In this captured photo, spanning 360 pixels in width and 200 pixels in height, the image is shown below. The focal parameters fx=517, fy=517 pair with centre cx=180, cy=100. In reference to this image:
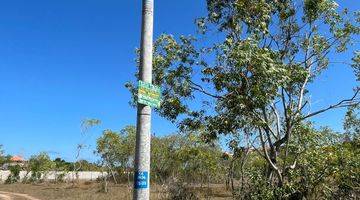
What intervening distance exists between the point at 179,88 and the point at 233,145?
213 cm

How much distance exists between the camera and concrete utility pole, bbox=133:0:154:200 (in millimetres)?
6680

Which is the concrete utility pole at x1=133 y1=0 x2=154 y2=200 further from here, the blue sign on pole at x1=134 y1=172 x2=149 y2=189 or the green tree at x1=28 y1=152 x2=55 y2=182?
the green tree at x1=28 y1=152 x2=55 y2=182

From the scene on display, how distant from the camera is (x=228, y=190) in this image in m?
37.8

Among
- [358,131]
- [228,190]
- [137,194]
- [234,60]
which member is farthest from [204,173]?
[137,194]

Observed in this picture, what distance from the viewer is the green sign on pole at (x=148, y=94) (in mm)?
6711

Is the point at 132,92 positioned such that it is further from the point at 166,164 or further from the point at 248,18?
the point at 166,164

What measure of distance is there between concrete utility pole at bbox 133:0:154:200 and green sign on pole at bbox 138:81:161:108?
8cm

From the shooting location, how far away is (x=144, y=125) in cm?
676

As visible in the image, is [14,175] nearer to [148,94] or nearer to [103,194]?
[103,194]

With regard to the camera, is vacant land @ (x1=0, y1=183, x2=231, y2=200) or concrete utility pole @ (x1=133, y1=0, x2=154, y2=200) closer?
concrete utility pole @ (x1=133, y1=0, x2=154, y2=200)

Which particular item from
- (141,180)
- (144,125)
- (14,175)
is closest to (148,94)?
(144,125)

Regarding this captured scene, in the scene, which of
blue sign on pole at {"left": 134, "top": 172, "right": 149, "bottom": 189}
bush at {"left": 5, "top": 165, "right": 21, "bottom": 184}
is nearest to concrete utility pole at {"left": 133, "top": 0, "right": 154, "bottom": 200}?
blue sign on pole at {"left": 134, "top": 172, "right": 149, "bottom": 189}

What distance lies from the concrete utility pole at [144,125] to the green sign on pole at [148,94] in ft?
0.25

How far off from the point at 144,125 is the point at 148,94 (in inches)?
16.1
